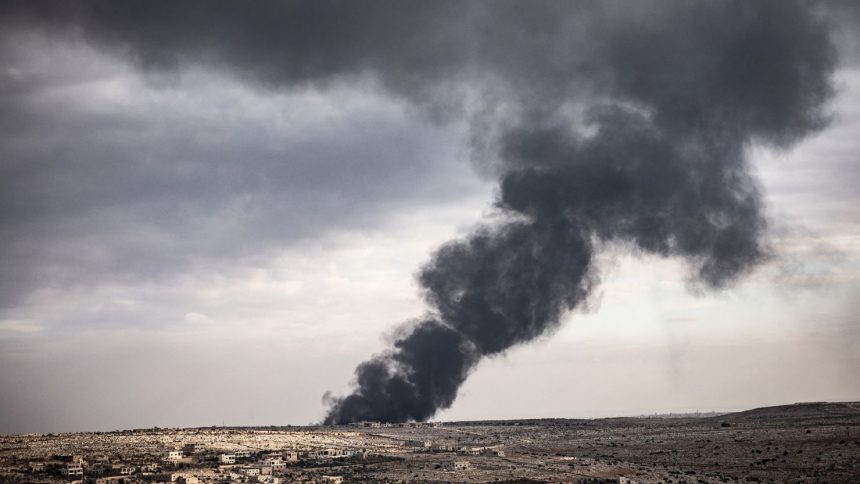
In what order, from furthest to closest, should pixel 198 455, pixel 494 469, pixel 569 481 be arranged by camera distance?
pixel 198 455 → pixel 494 469 → pixel 569 481

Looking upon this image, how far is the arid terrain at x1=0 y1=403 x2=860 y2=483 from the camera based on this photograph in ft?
340

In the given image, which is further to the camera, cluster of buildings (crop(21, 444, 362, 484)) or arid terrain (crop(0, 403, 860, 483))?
arid terrain (crop(0, 403, 860, 483))

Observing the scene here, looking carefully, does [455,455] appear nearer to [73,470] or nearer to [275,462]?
[275,462]

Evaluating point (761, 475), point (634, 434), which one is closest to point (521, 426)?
point (634, 434)

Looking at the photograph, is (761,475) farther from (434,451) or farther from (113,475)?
(113,475)

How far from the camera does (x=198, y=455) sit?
120 metres

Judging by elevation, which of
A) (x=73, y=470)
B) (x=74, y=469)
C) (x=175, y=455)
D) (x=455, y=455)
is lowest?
(x=73, y=470)

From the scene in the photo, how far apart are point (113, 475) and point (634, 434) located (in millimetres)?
93331

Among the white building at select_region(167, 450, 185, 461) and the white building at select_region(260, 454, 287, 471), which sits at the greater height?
the white building at select_region(167, 450, 185, 461)

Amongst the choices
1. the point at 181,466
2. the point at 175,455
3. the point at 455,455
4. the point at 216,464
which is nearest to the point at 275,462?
the point at 216,464

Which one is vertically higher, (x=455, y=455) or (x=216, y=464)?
(x=455, y=455)

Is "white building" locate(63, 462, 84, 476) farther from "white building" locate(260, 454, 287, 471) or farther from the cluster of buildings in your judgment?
"white building" locate(260, 454, 287, 471)

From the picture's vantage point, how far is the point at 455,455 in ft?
416

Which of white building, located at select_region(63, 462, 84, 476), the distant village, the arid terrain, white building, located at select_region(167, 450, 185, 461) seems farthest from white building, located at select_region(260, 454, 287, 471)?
white building, located at select_region(63, 462, 84, 476)
